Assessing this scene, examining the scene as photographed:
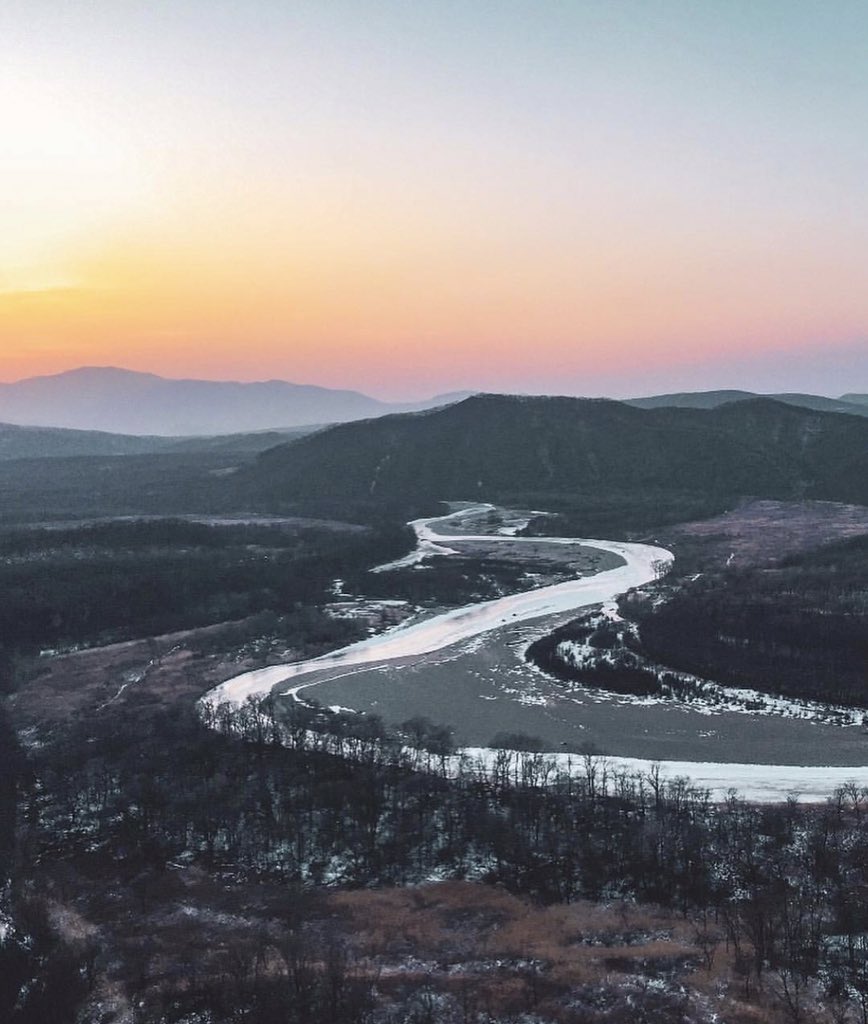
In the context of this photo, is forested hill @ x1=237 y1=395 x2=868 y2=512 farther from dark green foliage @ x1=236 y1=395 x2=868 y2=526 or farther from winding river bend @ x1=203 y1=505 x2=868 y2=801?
winding river bend @ x1=203 y1=505 x2=868 y2=801

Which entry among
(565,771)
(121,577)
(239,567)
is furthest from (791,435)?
(565,771)

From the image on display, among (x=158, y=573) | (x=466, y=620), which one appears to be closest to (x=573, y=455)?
(x=158, y=573)

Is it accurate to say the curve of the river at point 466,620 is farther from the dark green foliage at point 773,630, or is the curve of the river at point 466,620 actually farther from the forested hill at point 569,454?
the forested hill at point 569,454

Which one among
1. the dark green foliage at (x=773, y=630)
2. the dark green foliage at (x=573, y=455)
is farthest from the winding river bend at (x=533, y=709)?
the dark green foliage at (x=573, y=455)

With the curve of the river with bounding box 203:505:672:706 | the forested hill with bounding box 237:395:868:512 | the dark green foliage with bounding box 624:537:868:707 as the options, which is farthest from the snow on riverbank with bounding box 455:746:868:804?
the forested hill with bounding box 237:395:868:512

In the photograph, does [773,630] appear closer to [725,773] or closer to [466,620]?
[725,773]

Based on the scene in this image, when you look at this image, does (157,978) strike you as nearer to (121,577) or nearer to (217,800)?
(217,800)
